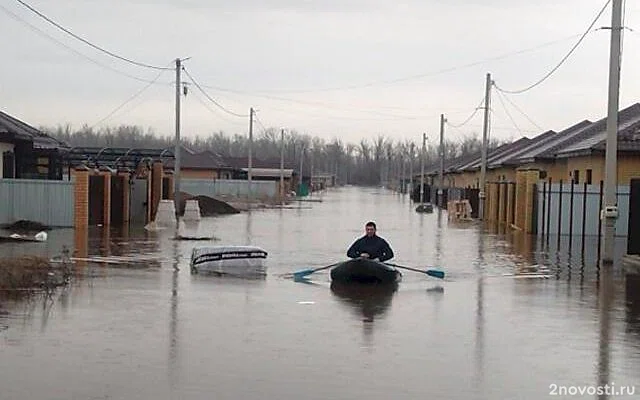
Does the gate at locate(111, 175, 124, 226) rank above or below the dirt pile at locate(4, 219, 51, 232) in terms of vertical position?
above

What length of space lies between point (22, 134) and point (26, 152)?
102 inches

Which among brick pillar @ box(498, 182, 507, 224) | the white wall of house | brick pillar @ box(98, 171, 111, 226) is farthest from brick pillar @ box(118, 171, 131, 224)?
brick pillar @ box(498, 182, 507, 224)

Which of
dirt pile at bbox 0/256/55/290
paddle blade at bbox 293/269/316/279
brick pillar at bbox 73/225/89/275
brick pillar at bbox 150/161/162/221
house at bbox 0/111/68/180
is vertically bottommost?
brick pillar at bbox 73/225/89/275

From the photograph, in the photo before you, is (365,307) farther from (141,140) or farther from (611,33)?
(141,140)

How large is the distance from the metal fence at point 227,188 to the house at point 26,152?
30809 millimetres

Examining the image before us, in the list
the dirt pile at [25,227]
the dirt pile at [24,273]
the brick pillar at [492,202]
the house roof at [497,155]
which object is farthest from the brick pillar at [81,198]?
the house roof at [497,155]

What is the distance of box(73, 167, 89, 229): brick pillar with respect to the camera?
110 ft

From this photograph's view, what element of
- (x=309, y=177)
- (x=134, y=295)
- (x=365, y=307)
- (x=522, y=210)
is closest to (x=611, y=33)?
(x=365, y=307)

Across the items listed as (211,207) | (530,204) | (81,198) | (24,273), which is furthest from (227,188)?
(24,273)

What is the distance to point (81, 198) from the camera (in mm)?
33594

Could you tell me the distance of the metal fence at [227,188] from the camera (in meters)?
77.2

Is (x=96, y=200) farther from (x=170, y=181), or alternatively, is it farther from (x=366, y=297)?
(x=366, y=297)

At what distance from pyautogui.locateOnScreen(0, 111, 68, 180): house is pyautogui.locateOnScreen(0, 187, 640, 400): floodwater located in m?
17.0

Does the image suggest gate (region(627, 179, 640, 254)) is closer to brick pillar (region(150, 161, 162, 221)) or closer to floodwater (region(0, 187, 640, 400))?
floodwater (region(0, 187, 640, 400))
